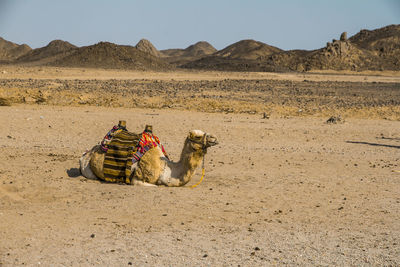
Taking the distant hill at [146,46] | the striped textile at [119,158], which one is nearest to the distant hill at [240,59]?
the distant hill at [146,46]

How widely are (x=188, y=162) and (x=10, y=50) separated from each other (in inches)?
5182

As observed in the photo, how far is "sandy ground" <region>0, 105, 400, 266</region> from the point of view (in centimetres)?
577

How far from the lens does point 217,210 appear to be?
7496mm

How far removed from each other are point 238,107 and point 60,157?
12.1 meters

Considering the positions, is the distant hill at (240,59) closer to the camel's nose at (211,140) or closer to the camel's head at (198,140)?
the camel's head at (198,140)

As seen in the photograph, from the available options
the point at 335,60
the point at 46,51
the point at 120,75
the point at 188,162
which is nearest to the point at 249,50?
the point at 335,60

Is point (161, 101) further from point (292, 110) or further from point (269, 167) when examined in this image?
point (269, 167)

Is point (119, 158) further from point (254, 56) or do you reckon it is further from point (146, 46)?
point (146, 46)

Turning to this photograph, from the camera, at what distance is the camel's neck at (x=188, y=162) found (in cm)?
816

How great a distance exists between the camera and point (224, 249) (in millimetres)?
5898

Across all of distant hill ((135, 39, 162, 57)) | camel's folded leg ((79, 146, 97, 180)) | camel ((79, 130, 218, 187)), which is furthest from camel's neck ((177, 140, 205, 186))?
distant hill ((135, 39, 162, 57))

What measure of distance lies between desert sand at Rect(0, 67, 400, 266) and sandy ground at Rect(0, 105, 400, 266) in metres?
0.01

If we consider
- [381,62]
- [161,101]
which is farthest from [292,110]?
[381,62]

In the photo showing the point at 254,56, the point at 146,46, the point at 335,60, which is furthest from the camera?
the point at 146,46
